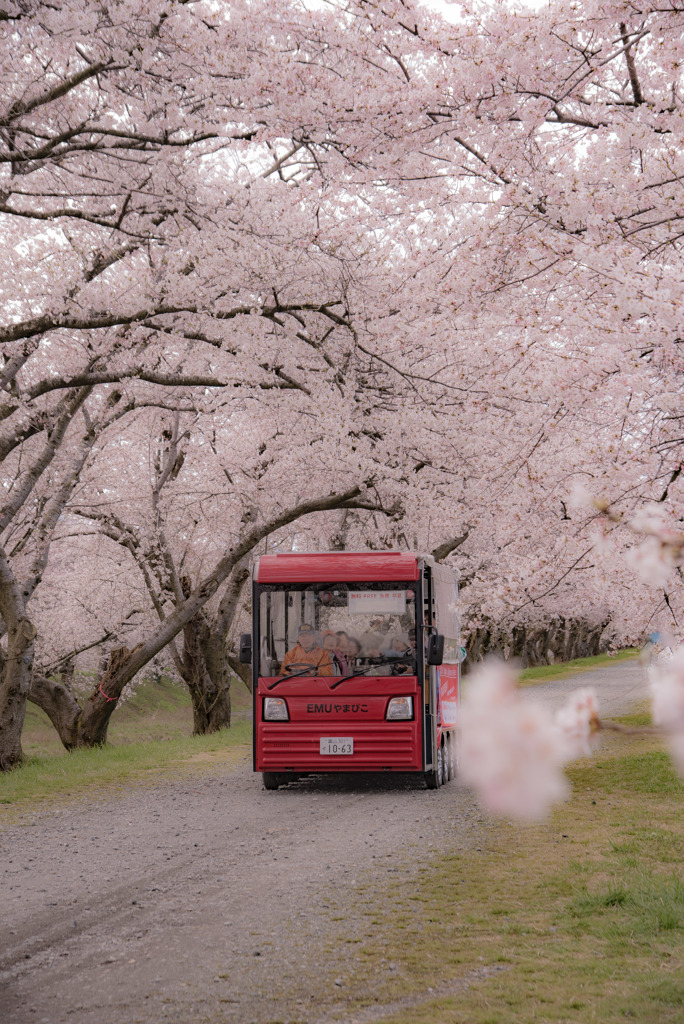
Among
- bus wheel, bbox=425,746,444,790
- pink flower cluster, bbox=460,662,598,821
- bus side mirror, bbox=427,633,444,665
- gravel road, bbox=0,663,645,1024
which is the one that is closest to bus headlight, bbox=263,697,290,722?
gravel road, bbox=0,663,645,1024

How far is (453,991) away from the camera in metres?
6.07

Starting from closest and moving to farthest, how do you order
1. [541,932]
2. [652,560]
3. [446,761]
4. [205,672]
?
[652,560] → [541,932] → [446,761] → [205,672]

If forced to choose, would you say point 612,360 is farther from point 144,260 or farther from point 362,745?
point 144,260

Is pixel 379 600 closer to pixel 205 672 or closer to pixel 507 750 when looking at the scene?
pixel 205 672

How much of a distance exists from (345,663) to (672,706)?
13.4 m

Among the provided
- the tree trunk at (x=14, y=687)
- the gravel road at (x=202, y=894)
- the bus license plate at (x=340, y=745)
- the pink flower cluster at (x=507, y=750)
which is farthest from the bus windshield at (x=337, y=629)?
the pink flower cluster at (x=507, y=750)

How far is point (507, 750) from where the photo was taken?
53.2 inches

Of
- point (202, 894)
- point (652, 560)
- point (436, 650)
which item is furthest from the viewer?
point (436, 650)

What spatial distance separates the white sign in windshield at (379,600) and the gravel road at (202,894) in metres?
2.56

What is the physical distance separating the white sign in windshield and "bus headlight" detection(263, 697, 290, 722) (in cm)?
158

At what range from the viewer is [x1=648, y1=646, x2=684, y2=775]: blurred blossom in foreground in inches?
59.2

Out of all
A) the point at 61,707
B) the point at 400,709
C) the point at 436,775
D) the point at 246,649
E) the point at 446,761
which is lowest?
the point at 436,775

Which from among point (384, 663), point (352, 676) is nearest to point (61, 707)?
point (352, 676)

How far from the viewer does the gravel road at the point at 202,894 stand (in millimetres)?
5969
